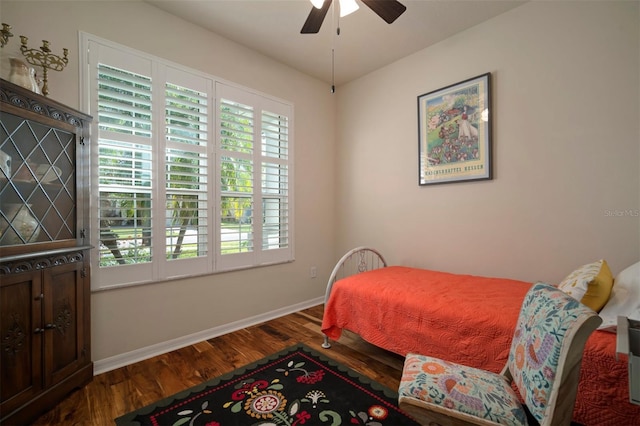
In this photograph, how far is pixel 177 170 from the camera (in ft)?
8.36

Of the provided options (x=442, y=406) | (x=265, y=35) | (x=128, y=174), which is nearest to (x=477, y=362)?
(x=442, y=406)

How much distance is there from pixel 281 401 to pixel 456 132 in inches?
107

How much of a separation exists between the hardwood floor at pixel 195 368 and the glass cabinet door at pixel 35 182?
1.05 metres

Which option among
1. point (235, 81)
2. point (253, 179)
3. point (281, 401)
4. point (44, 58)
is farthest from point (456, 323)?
point (44, 58)

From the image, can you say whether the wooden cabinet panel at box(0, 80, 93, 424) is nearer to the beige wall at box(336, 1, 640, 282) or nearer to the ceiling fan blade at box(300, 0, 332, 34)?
the ceiling fan blade at box(300, 0, 332, 34)

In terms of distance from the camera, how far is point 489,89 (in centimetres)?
256

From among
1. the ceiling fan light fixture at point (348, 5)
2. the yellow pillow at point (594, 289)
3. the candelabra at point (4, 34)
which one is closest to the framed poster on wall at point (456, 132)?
the yellow pillow at point (594, 289)

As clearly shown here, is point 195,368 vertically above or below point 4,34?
below

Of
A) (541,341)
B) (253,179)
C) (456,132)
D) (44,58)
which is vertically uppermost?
A: (44,58)

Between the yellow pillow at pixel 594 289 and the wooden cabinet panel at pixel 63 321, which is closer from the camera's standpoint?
the yellow pillow at pixel 594 289

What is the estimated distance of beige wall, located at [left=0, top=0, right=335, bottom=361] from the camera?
6.71 ft

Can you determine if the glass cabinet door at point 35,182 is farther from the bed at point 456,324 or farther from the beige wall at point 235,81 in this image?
the bed at point 456,324

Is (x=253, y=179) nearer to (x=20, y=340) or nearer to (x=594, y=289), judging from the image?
(x=20, y=340)

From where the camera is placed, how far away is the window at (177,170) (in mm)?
2191
